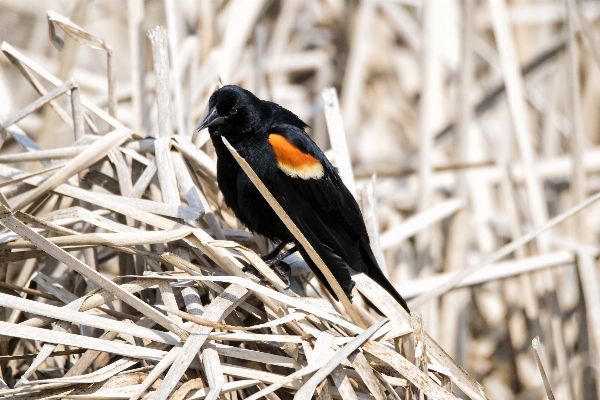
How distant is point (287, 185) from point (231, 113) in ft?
1.06

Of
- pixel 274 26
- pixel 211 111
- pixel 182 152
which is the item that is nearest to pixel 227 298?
pixel 182 152

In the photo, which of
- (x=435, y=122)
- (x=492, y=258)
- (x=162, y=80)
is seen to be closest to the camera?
(x=162, y=80)

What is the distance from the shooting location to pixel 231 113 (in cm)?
207

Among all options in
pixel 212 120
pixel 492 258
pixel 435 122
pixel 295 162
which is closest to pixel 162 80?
pixel 212 120

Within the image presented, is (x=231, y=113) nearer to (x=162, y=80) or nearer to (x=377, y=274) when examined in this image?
(x=162, y=80)

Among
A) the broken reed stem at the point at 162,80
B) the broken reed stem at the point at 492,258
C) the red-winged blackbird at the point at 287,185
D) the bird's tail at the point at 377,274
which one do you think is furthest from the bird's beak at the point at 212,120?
the broken reed stem at the point at 492,258

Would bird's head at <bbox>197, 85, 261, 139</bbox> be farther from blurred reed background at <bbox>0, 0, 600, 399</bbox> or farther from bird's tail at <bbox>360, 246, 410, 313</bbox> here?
bird's tail at <bbox>360, 246, 410, 313</bbox>

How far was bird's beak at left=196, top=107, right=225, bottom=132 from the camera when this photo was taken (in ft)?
6.65

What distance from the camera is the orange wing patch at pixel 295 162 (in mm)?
2021

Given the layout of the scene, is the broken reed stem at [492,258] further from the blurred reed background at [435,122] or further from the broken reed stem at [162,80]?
the broken reed stem at [162,80]

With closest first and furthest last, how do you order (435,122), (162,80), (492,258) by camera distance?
(162,80), (492,258), (435,122)

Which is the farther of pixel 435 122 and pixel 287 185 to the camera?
pixel 435 122

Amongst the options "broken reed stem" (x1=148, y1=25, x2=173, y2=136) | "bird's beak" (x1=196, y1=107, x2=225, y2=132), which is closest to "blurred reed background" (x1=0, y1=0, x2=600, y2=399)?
"broken reed stem" (x1=148, y1=25, x2=173, y2=136)

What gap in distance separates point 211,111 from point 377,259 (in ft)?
2.62
